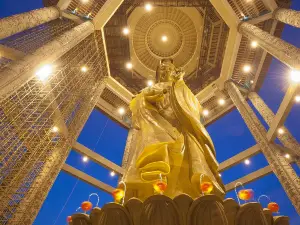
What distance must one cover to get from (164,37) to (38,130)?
797 cm

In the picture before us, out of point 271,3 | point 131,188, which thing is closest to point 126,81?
point 271,3

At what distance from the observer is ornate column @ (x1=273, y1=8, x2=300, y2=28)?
5.48 meters

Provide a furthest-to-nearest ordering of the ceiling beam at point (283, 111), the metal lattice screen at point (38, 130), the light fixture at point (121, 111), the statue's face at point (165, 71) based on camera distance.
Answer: the light fixture at point (121, 111) → the ceiling beam at point (283, 111) → the metal lattice screen at point (38, 130) → the statue's face at point (165, 71)

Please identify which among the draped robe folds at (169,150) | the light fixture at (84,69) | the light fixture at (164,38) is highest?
the light fixture at (164,38)

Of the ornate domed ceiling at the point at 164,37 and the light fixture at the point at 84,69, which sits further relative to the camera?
the ornate domed ceiling at the point at 164,37

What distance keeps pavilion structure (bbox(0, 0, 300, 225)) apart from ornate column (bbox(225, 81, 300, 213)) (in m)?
0.03

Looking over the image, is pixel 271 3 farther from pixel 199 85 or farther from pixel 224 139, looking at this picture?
pixel 224 139

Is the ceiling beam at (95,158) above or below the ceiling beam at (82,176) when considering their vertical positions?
above

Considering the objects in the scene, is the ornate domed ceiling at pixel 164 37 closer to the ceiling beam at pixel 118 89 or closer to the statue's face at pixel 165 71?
the ceiling beam at pixel 118 89

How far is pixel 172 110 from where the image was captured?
10.4ft

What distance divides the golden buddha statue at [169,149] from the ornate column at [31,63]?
2.16 m

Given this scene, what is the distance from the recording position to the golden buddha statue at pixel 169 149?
2.21 m

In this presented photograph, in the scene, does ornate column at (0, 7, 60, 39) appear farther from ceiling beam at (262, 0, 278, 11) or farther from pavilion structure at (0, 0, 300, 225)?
ceiling beam at (262, 0, 278, 11)

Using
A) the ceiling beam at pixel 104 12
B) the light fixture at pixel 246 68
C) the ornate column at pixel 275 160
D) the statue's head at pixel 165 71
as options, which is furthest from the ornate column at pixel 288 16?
→ the ceiling beam at pixel 104 12
